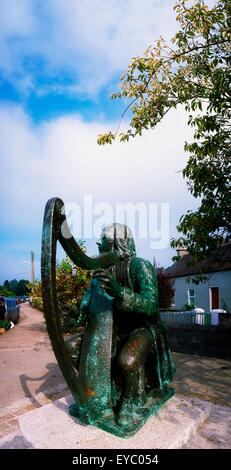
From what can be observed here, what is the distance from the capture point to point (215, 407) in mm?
3426

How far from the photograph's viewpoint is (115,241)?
3.20m

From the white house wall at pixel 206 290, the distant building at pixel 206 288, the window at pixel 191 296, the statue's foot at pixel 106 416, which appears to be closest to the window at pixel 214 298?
the distant building at pixel 206 288

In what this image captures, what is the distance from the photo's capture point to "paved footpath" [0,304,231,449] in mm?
2801

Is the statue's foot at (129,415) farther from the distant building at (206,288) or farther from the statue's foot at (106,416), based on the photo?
the distant building at (206,288)

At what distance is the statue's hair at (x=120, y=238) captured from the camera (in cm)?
319

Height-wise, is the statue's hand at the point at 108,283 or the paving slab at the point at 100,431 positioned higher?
the statue's hand at the point at 108,283

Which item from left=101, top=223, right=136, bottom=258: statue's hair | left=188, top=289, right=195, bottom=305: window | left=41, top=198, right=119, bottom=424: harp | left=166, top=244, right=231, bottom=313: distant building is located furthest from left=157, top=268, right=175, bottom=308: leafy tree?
left=41, top=198, right=119, bottom=424: harp

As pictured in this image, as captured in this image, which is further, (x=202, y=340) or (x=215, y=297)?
(x=215, y=297)

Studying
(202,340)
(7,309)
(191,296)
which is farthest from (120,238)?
(191,296)

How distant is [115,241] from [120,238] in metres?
0.06

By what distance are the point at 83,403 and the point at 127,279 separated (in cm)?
108

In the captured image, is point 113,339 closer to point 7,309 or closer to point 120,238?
point 120,238

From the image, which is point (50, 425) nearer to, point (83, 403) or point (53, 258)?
point (83, 403)

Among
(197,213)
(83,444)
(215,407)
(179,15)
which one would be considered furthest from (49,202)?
(179,15)
